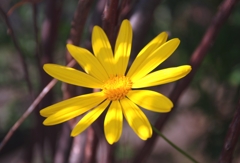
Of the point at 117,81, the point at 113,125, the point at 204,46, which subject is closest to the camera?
the point at 113,125

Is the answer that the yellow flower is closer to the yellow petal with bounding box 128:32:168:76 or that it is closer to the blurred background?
the yellow petal with bounding box 128:32:168:76

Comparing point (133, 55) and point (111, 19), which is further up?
point (111, 19)

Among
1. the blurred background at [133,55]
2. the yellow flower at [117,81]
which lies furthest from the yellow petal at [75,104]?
the blurred background at [133,55]

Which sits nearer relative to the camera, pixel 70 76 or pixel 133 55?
pixel 70 76

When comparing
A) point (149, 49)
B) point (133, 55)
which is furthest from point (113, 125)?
point (133, 55)

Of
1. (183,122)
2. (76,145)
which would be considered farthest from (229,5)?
(183,122)

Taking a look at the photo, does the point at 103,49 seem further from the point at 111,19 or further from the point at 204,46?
the point at 204,46

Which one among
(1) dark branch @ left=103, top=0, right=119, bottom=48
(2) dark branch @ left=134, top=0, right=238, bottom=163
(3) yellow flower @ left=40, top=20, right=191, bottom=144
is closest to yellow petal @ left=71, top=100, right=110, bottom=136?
(3) yellow flower @ left=40, top=20, right=191, bottom=144
